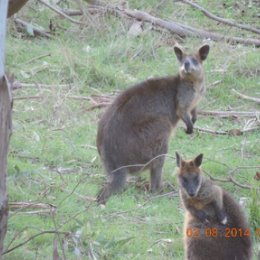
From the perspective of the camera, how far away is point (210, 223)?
5.14 meters

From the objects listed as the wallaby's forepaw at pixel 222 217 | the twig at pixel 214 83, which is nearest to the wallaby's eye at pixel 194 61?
the twig at pixel 214 83

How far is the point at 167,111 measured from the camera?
23.3 ft

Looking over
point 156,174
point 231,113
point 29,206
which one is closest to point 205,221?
point 29,206

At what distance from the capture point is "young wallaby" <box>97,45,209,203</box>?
6.60 metres

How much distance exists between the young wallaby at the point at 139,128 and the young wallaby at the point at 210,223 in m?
0.93

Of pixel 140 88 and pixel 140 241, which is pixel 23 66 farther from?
pixel 140 241

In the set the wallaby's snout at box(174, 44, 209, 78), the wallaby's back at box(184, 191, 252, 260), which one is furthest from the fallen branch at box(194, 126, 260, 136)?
the wallaby's back at box(184, 191, 252, 260)

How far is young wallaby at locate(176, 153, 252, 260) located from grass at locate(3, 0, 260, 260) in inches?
13.7

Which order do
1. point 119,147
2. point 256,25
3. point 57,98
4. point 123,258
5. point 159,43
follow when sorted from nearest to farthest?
point 123,258 → point 119,147 → point 57,98 → point 159,43 → point 256,25

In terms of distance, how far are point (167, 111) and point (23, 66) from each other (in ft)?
8.10

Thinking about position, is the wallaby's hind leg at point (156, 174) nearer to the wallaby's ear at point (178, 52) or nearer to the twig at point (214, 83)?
the wallaby's ear at point (178, 52)

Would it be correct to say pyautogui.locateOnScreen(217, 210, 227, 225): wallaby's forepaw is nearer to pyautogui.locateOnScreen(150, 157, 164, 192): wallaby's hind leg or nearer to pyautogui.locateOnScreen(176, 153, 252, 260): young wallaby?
pyautogui.locateOnScreen(176, 153, 252, 260): young wallaby

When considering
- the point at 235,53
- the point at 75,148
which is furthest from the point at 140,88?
→ the point at 235,53

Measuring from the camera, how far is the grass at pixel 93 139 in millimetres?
5516
